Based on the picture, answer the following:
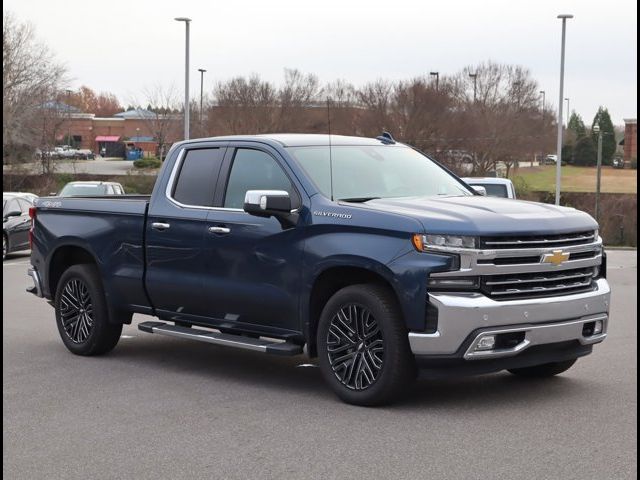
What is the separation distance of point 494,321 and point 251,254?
2.13 m

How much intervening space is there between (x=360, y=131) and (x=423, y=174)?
47.8 metres

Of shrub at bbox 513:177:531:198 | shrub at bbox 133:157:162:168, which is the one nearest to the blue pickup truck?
shrub at bbox 513:177:531:198

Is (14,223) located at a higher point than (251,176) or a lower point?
lower

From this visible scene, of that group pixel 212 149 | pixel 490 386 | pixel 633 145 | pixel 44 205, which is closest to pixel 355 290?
pixel 490 386

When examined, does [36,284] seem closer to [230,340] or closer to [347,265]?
[230,340]

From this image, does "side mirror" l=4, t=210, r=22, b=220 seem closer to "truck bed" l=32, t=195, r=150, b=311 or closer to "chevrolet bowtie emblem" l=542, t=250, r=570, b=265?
"truck bed" l=32, t=195, r=150, b=311

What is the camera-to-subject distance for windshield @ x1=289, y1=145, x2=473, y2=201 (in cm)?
866

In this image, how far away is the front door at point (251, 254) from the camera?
845cm

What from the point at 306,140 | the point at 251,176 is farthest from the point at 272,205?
the point at 306,140

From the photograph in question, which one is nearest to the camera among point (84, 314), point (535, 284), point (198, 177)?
point (535, 284)

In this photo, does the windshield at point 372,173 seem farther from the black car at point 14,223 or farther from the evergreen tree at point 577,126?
the evergreen tree at point 577,126

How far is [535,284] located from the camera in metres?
7.80

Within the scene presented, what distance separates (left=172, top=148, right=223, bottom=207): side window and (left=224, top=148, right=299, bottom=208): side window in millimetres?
196

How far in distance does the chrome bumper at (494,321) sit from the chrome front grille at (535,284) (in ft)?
0.23
